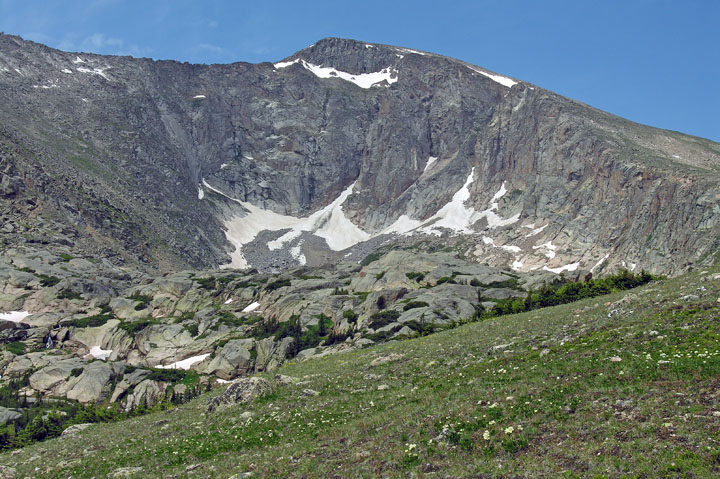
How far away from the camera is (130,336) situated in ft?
328

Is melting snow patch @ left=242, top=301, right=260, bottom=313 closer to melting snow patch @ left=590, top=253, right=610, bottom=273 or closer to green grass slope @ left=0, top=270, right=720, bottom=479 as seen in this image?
green grass slope @ left=0, top=270, right=720, bottom=479

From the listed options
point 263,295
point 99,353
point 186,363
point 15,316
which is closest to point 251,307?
point 263,295

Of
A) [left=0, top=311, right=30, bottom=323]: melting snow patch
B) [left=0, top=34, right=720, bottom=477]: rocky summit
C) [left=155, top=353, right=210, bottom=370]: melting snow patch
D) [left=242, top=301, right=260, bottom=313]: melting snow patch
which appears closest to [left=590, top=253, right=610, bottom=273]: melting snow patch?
[left=0, top=34, right=720, bottom=477]: rocky summit

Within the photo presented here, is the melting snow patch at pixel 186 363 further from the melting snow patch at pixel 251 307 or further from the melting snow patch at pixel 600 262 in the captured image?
the melting snow patch at pixel 600 262

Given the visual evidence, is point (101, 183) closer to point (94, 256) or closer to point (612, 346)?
point (94, 256)

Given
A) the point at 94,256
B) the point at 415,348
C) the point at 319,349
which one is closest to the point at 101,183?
the point at 94,256

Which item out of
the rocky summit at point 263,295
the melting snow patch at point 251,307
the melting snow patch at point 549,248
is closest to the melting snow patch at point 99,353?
the rocky summit at point 263,295

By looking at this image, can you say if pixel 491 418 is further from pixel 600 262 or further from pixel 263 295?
pixel 600 262

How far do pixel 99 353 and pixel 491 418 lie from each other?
97.0 meters

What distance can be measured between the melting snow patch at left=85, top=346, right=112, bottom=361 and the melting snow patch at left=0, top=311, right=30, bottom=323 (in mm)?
20629

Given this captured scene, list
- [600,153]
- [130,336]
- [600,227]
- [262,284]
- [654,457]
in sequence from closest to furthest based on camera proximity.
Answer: [654,457] < [130,336] < [262,284] < [600,227] < [600,153]

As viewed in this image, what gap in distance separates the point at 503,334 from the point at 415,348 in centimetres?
613

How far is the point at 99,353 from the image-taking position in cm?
9956

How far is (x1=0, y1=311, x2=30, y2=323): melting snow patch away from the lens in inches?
4341
